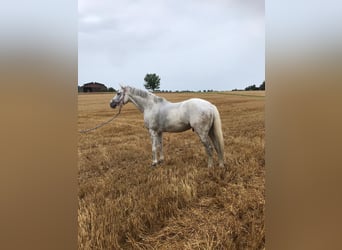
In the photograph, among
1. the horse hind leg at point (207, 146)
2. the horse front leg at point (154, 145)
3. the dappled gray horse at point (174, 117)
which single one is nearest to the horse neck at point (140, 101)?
the dappled gray horse at point (174, 117)

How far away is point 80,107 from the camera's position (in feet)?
3.77

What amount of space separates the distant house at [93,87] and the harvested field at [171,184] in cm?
3

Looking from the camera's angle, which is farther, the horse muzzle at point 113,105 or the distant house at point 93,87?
the horse muzzle at point 113,105

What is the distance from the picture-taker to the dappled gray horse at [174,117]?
1.23 m

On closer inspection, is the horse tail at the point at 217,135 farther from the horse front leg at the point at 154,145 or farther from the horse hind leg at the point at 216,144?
the horse front leg at the point at 154,145

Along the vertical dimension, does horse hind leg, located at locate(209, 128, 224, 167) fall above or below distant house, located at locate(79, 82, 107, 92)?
below

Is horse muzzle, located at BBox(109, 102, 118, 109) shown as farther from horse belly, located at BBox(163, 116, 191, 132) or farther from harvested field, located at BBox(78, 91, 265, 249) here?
horse belly, located at BBox(163, 116, 191, 132)

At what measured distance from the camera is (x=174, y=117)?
1275 mm

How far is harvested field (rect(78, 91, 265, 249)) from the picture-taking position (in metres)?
1.08

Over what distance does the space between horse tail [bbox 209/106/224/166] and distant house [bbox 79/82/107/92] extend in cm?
50

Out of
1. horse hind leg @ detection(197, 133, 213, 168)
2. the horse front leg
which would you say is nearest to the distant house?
the horse front leg
